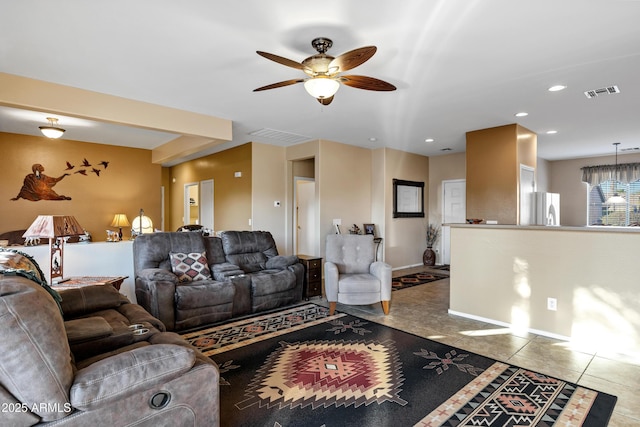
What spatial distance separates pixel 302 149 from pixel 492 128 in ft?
10.7

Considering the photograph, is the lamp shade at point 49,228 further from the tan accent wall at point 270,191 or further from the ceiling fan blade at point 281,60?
the tan accent wall at point 270,191

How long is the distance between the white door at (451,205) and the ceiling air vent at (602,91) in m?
3.69

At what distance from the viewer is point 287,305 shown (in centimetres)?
446

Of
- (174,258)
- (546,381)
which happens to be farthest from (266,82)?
(546,381)

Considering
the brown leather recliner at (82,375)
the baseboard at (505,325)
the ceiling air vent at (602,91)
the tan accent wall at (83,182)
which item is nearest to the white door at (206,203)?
the tan accent wall at (83,182)

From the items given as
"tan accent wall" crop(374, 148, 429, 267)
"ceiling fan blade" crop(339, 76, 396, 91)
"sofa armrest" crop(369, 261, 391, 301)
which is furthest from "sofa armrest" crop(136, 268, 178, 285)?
"tan accent wall" crop(374, 148, 429, 267)

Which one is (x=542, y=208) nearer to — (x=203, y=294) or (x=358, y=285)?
(x=358, y=285)

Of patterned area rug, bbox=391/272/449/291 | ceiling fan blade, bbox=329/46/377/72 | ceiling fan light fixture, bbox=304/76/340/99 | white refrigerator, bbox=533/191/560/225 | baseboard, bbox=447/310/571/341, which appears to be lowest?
baseboard, bbox=447/310/571/341

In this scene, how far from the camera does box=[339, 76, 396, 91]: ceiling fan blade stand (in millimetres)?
2697

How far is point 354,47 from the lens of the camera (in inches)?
106

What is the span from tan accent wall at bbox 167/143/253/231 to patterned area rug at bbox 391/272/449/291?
2.93 meters

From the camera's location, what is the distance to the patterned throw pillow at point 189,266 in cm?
397

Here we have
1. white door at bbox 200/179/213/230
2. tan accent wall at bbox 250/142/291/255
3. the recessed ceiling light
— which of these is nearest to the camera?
the recessed ceiling light

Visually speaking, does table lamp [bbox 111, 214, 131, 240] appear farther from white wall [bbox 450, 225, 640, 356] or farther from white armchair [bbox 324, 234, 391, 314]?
white wall [bbox 450, 225, 640, 356]
